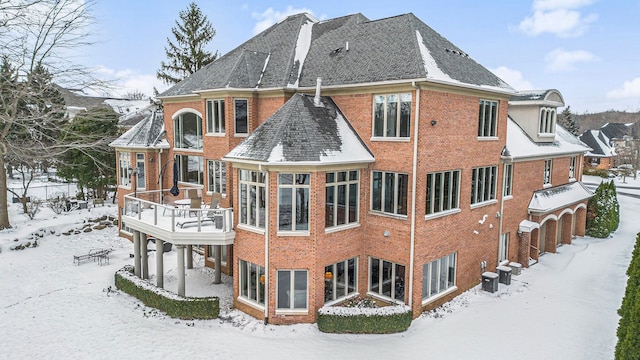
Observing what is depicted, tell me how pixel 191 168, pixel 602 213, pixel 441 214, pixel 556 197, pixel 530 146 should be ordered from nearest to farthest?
pixel 441 214, pixel 530 146, pixel 191 168, pixel 556 197, pixel 602 213

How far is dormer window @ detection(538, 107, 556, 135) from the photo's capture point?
22.3 meters

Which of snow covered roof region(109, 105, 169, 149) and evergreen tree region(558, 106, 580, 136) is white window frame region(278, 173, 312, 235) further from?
evergreen tree region(558, 106, 580, 136)

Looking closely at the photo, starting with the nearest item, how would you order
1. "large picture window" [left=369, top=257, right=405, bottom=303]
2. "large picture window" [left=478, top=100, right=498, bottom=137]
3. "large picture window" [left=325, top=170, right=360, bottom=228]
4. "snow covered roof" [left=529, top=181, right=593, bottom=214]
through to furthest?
"large picture window" [left=325, top=170, right=360, bottom=228] < "large picture window" [left=369, top=257, right=405, bottom=303] < "large picture window" [left=478, top=100, right=498, bottom=137] < "snow covered roof" [left=529, top=181, right=593, bottom=214]

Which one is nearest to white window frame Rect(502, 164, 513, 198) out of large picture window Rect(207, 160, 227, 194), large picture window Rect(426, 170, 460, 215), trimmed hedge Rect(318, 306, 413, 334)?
large picture window Rect(426, 170, 460, 215)

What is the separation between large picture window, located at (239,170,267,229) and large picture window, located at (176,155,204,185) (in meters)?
7.07

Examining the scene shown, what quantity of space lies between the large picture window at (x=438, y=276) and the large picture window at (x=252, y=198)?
6060 mm

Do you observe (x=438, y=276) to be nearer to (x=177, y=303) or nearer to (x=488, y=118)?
(x=488, y=118)

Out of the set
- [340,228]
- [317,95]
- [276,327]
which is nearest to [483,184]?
[340,228]

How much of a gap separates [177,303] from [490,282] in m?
12.1

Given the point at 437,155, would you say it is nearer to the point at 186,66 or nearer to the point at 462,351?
the point at 462,351

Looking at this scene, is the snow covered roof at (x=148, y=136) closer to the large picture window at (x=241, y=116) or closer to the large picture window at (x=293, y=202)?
the large picture window at (x=241, y=116)

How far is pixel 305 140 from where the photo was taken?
13531 millimetres

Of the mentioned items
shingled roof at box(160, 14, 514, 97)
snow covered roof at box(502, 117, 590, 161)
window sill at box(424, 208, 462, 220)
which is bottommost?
window sill at box(424, 208, 462, 220)

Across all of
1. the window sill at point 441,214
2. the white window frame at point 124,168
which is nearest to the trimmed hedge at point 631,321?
the window sill at point 441,214
